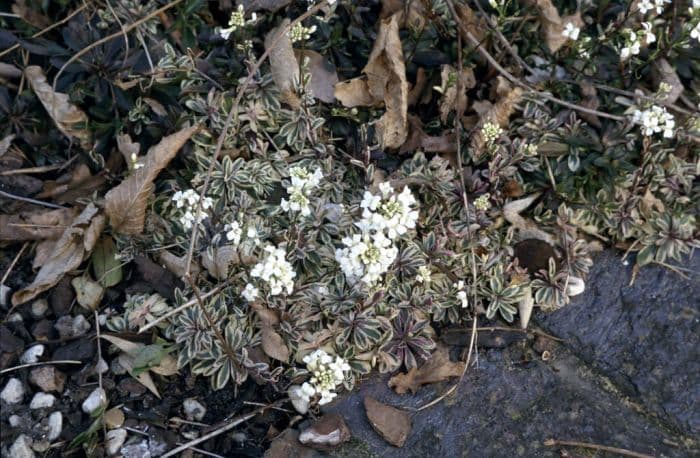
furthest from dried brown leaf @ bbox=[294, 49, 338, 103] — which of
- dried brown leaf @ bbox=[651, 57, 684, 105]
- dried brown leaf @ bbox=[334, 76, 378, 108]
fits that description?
dried brown leaf @ bbox=[651, 57, 684, 105]

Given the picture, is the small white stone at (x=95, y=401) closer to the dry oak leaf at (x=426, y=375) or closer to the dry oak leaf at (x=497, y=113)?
the dry oak leaf at (x=426, y=375)

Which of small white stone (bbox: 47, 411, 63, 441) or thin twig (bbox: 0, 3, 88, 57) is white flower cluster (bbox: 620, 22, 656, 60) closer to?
thin twig (bbox: 0, 3, 88, 57)

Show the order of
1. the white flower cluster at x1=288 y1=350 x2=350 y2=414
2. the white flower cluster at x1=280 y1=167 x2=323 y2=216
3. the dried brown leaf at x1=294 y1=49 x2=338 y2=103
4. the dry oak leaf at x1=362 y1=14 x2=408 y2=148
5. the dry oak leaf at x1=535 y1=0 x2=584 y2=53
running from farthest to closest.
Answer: the dry oak leaf at x1=535 y1=0 x2=584 y2=53
the dried brown leaf at x1=294 y1=49 x2=338 y2=103
the dry oak leaf at x1=362 y1=14 x2=408 y2=148
the white flower cluster at x1=280 y1=167 x2=323 y2=216
the white flower cluster at x1=288 y1=350 x2=350 y2=414

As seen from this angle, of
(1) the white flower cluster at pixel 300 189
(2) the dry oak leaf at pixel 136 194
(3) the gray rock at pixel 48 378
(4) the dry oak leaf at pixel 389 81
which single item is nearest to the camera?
(1) the white flower cluster at pixel 300 189

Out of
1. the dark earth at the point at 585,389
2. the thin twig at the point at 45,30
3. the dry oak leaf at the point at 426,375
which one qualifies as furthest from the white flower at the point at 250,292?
the thin twig at the point at 45,30

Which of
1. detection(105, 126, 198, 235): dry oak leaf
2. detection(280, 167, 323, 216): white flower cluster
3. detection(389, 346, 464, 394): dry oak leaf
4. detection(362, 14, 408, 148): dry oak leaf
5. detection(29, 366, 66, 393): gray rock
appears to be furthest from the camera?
detection(362, 14, 408, 148): dry oak leaf

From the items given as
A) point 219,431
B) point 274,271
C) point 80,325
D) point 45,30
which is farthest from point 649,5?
point 80,325

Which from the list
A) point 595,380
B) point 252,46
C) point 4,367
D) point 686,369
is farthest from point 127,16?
point 686,369
